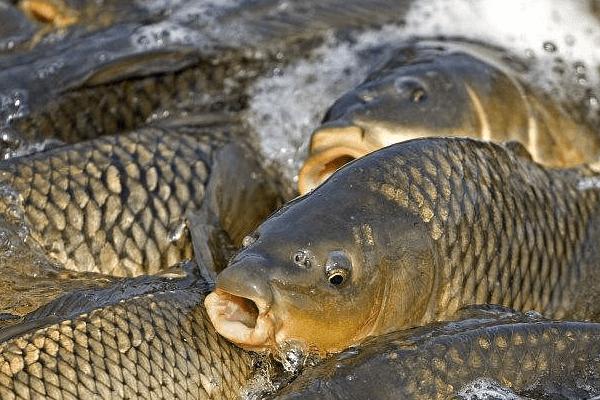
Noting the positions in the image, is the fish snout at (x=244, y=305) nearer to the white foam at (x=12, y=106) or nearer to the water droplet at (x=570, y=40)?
the white foam at (x=12, y=106)

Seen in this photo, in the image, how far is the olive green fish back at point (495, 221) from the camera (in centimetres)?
316

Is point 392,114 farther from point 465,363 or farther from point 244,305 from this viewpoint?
point 465,363

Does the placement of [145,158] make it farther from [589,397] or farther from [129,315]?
[589,397]

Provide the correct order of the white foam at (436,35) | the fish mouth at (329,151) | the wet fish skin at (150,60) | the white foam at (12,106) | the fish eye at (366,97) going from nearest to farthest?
the fish mouth at (329,151)
the fish eye at (366,97)
the white foam at (12,106)
the wet fish skin at (150,60)
the white foam at (436,35)

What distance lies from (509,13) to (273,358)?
3124mm

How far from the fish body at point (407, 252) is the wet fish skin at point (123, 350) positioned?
8cm

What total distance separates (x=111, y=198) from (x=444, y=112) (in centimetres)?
117

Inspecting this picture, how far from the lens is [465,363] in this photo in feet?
8.81

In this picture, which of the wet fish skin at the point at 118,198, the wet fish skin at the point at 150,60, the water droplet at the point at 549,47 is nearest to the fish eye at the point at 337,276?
the wet fish skin at the point at 118,198

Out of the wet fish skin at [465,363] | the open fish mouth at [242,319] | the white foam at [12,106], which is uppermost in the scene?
the wet fish skin at [465,363]

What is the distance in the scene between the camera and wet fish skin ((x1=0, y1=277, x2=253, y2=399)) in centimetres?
262

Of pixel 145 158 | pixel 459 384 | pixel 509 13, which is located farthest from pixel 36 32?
pixel 459 384

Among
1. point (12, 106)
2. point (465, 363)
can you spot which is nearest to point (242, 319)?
point (465, 363)

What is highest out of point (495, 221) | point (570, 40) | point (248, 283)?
point (248, 283)
